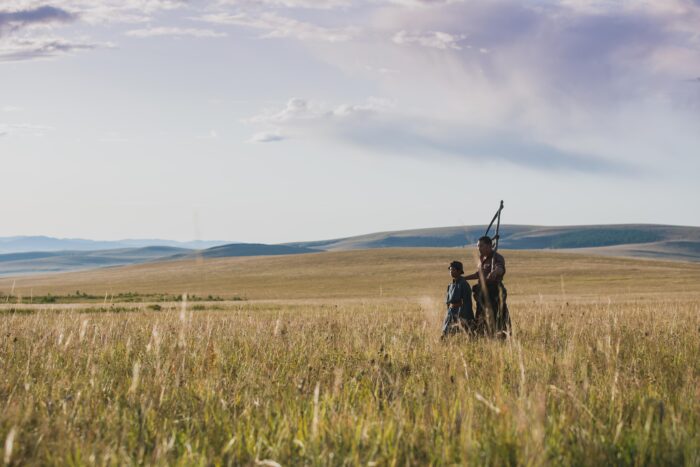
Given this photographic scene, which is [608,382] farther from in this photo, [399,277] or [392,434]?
[399,277]

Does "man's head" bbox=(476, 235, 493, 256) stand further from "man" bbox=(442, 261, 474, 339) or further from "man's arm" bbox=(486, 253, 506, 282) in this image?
"man" bbox=(442, 261, 474, 339)

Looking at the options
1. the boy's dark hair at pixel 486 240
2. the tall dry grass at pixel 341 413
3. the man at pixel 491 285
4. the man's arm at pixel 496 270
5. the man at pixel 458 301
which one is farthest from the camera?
the man at pixel 458 301

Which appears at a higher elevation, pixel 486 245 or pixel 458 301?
pixel 486 245

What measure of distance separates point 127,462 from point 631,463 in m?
2.67

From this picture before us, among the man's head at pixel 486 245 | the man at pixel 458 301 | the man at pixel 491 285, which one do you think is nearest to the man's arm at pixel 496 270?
the man at pixel 491 285

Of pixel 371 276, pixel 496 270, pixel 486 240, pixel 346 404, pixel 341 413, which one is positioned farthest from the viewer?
pixel 371 276

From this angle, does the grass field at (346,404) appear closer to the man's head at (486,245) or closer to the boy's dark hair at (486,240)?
the man's head at (486,245)

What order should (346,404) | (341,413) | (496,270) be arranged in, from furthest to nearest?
1. (496,270)
2. (341,413)
3. (346,404)

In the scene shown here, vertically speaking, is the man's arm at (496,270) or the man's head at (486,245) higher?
the man's head at (486,245)

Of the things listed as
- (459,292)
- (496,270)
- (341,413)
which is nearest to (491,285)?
(496,270)

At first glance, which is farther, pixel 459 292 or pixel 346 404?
pixel 459 292

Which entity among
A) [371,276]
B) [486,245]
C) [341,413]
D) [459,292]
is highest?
[486,245]

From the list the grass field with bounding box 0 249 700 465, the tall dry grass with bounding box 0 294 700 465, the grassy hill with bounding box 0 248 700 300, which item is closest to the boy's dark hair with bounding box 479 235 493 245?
the grass field with bounding box 0 249 700 465

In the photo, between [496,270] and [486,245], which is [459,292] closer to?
[496,270]
